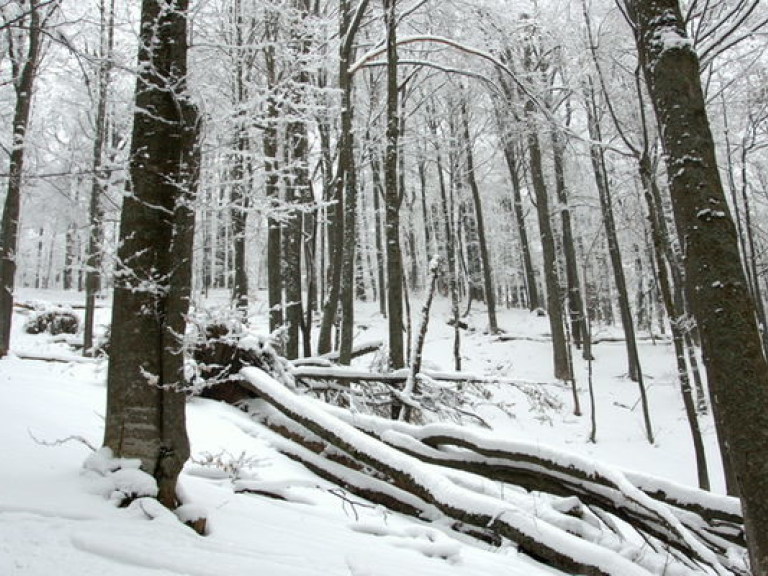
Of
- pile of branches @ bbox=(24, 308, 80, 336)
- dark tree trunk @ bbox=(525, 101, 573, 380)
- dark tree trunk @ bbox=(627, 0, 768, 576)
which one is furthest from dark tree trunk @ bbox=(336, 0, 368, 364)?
pile of branches @ bbox=(24, 308, 80, 336)

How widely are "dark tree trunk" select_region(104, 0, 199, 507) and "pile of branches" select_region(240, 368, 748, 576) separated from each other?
4.98 feet

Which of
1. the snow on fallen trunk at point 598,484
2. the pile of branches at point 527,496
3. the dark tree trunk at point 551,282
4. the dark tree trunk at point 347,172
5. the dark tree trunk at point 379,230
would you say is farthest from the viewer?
the dark tree trunk at point 379,230

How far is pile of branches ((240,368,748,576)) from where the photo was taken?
3.13m

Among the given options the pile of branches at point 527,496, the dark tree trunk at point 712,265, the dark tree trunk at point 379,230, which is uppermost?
the dark tree trunk at point 379,230

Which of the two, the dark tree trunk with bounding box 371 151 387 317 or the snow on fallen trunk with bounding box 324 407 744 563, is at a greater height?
the dark tree trunk with bounding box 371 151 387 317

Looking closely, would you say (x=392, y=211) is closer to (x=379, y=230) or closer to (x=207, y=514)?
(x=207, y=514)

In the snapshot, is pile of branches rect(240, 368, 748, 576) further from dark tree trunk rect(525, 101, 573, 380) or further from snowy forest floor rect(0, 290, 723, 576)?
dark tree trunk rect(525, 101, 573, 380)

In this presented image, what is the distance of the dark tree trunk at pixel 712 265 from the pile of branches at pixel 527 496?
73 cm

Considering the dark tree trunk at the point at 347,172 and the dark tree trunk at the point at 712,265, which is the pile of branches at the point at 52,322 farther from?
the dark tree trunk at the point at 712,265

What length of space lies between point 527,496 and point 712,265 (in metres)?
2.24

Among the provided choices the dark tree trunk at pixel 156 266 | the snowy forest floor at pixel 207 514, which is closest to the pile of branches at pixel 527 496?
the snowy forest floor at pixel 207 514

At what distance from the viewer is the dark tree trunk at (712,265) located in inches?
107

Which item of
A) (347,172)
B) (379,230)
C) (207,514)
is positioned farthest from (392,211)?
(379,230)

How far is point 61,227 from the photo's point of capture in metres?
18.5
